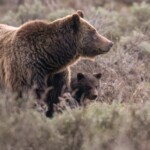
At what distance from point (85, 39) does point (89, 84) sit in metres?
1.40

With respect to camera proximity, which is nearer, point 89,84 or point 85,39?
point 85,39

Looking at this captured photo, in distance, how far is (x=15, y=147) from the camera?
6957mm

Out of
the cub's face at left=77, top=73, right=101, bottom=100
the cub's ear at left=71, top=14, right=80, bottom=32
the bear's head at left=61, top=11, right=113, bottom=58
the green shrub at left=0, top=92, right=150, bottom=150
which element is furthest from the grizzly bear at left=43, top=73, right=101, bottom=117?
the green shrub at left=0, top=92, right=150, bottom=150

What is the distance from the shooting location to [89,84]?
11.1 meters

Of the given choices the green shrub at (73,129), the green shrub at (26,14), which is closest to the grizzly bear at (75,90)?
the green shrub at (73,129)

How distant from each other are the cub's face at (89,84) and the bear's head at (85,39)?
0.96 m

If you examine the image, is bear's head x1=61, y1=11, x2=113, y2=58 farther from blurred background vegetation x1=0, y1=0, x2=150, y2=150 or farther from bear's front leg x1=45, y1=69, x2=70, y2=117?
blurred background vegetation x1=0, y1=0, x2=150, y2=150

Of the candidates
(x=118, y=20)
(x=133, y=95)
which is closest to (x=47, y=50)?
(x=133, y=95)

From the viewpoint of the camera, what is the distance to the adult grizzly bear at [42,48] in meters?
9.27

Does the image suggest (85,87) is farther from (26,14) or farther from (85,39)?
(26,14)

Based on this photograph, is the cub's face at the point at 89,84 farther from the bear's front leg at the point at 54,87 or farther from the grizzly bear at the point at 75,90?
the bear's front leg at the point at 54,87

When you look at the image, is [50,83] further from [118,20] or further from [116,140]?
[118,20]

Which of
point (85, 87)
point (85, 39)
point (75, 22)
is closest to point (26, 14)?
point (85, 87)

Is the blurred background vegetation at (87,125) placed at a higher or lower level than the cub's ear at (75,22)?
lower
